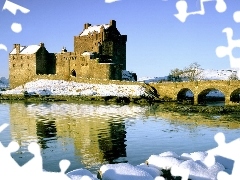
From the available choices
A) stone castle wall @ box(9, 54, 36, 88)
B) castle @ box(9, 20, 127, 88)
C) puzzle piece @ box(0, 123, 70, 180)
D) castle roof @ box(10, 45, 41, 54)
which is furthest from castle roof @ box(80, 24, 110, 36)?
puzzle piece @ box(0, 123, 70, 180)

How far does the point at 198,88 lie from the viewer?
197 ft

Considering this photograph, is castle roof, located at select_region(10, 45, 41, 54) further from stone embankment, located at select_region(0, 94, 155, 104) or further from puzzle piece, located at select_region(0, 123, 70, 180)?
puzzle piece, located at select_region(0, 123, 70, 180)

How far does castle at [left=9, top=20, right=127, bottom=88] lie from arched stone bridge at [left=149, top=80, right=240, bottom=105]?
1587 centimetres

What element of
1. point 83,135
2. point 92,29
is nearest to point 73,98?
point 92,29

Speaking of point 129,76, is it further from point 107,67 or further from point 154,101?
point 154,101

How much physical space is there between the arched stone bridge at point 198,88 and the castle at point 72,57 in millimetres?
15873

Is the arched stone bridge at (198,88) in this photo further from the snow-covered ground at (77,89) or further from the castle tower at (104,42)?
the castle tower at (104,42)

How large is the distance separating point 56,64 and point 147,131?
58.6 m

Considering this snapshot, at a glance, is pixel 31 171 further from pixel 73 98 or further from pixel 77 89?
pixel 77 89

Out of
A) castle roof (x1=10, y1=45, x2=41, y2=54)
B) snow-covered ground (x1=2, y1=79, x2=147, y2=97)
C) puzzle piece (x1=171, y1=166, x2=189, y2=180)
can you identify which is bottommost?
puzzle piece (x1=171, y1=166, x2=189, y2=180)

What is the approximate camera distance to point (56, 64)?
80.7m

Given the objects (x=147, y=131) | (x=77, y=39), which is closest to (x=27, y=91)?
(x=77, y=39)

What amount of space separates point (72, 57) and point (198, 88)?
3168 centimetres

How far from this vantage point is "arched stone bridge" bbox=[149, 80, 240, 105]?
2211 inches
